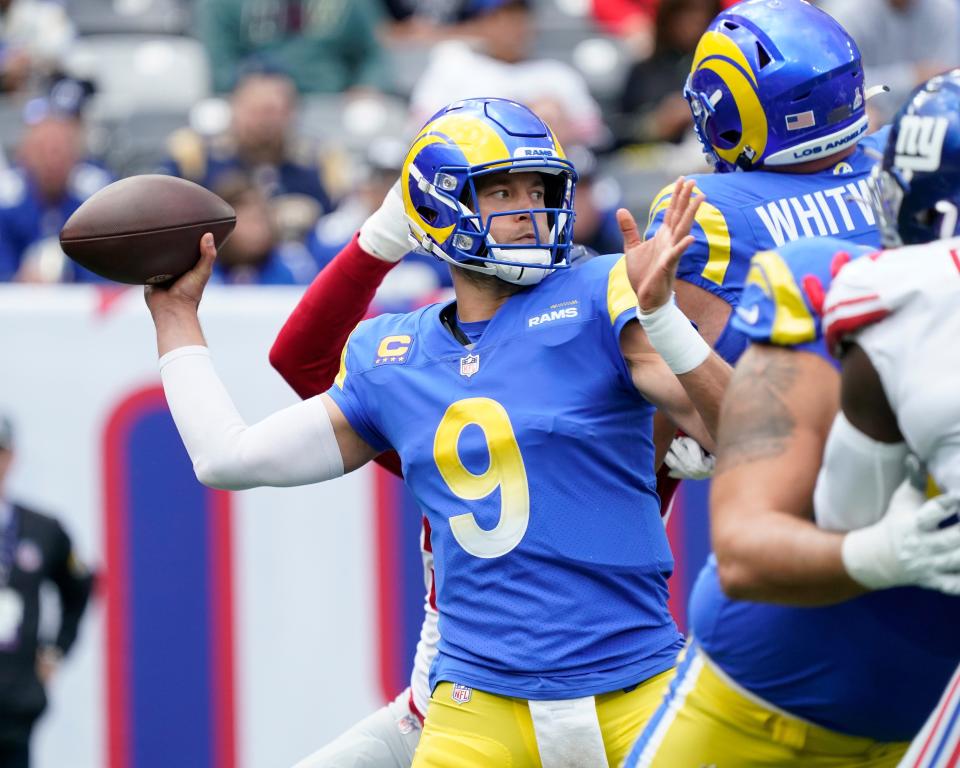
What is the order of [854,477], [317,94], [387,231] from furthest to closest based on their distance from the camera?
[317,94], [387,231], [854,477]

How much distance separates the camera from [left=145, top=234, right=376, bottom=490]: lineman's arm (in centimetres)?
378

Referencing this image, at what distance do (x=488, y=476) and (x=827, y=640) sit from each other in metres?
0.89

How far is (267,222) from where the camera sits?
7.68m

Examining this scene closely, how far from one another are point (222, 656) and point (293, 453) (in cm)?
306

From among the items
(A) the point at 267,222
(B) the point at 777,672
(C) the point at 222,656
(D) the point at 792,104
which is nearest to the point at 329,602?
(C) the point at 222,656

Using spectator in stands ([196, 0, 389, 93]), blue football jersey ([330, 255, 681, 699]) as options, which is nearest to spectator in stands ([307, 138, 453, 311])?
spectator in stands ([196, 0, 389, 93])

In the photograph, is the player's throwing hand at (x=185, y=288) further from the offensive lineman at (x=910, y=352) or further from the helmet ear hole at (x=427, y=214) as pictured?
the offensive lineman at (x=910, y=352)

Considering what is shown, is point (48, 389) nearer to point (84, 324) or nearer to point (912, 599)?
point (84, 324)

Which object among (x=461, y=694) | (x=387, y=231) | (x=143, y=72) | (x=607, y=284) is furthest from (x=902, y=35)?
(x=461, y=694)

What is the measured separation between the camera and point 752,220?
12.4 feet

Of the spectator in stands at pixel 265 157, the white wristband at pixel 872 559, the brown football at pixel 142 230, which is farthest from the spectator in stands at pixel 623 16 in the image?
the white wristband at pixel 872 559

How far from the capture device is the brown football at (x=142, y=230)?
387cm

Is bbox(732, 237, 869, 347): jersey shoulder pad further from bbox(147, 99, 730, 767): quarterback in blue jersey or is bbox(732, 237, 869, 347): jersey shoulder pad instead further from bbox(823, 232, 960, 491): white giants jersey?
bbox(147, 99, 730, 767): quarterback in blue jersey

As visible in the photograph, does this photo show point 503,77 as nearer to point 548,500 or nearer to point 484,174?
point 484,174
